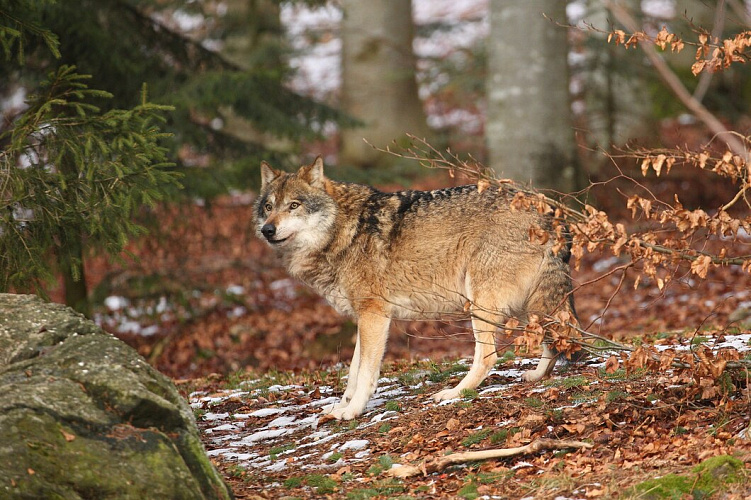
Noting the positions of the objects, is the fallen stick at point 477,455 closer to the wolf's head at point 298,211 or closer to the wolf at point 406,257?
the wolf at point 406,257

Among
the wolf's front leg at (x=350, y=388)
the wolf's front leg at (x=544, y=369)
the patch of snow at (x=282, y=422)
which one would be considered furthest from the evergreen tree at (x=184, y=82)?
the wolf's front leg at (x=544, y=369)

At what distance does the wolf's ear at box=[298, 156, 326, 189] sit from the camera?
827cm

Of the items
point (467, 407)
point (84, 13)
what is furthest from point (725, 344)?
point (84, 13)

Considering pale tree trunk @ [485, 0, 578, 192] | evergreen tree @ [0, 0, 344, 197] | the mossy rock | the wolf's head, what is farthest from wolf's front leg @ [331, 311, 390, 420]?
pale tree trunk @ [485, 0, 578, 192]

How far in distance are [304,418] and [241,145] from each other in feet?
22.5

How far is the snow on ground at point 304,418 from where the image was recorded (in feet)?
21.8

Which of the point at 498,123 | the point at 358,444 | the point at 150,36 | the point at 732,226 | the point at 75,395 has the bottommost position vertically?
the point at 358,444

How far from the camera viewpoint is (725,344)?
808cm

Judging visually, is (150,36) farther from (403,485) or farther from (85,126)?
(403,485)

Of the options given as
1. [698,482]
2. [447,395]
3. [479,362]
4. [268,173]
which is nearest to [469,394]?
[447,395]

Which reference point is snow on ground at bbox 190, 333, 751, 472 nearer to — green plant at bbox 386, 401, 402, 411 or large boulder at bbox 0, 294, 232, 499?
green plant at bbox 386, 401, 402, 411

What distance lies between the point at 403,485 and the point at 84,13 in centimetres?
858

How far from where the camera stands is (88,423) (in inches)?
189

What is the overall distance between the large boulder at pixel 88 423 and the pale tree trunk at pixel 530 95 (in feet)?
32.9
